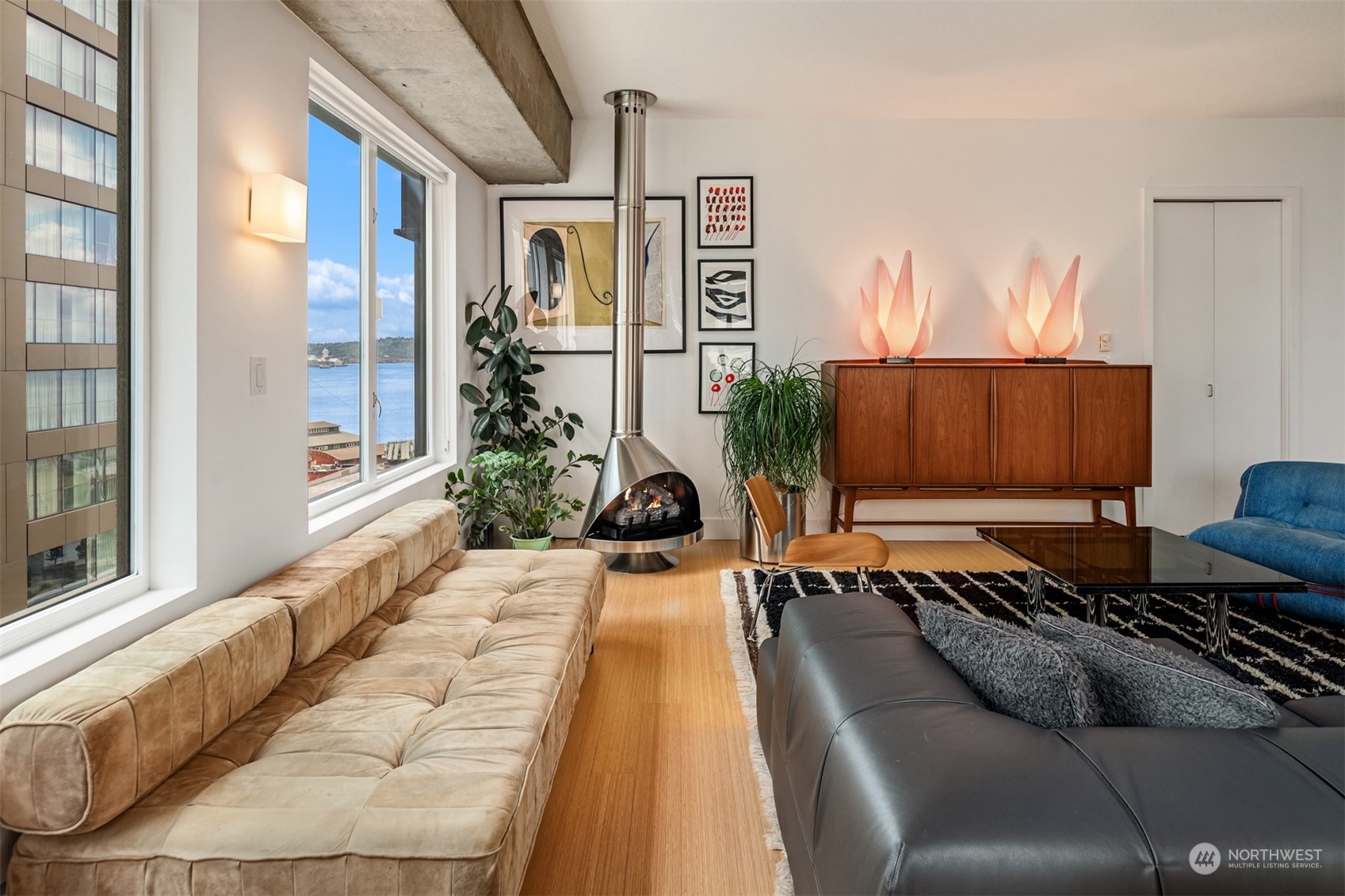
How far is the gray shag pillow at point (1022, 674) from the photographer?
3.96 ft

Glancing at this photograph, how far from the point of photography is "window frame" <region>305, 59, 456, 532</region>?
3133mm

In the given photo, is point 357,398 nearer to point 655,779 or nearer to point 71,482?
point 71,482

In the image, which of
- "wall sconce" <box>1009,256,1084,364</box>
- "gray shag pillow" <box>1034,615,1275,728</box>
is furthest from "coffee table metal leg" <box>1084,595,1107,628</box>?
"wall sconce" <box>1009,256,1084,364</box>

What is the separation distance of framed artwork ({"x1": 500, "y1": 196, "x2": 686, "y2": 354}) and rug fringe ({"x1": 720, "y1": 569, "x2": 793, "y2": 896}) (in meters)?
1.79

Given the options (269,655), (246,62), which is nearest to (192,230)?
(246,62)

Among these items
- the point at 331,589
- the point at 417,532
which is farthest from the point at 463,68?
the point at 331,589

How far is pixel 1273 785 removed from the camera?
0.98 metres

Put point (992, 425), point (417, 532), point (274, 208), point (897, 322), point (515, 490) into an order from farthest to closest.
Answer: point (897, 322) < point (992, 425) < point (515, 490) < point (417, 532) < point (274, 208)

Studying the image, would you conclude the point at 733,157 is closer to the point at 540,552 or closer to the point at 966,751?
the point at 540,552

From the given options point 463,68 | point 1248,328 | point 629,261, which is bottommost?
point 1248,328

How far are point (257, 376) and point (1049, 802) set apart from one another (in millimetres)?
2277

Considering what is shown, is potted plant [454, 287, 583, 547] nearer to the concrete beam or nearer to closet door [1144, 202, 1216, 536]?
Result: the concrete beam

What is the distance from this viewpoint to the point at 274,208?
7.59 ft

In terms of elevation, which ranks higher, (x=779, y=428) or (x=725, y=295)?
(x=725, y=295)
